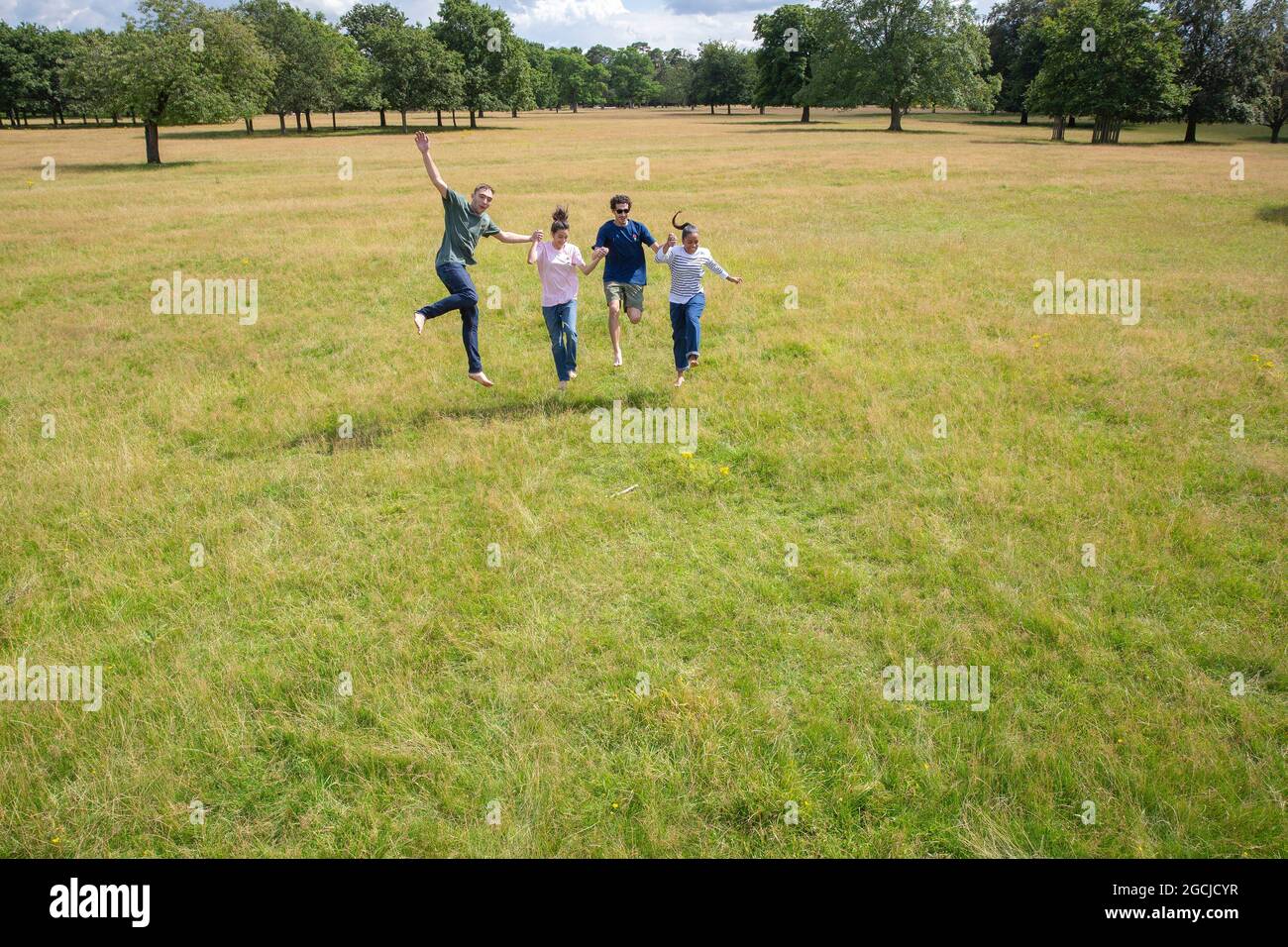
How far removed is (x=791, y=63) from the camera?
98438 millimetres

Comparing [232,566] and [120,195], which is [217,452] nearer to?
[232,566]

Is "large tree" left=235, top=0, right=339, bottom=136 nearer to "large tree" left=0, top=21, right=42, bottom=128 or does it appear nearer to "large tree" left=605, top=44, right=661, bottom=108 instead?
"large tree" left=0, top=21, right=42, bottom=128

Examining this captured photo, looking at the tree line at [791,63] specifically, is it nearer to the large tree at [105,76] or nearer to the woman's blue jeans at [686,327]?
the large tree at [105,76]

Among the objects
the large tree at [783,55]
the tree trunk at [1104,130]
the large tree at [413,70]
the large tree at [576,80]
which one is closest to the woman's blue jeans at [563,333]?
the tree trunk at [1104,130]

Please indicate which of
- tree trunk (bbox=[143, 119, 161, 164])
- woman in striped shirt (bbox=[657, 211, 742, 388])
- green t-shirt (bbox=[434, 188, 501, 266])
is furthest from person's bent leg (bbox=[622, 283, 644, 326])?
tree trunk (bbox=[143, 119, 161, 164])

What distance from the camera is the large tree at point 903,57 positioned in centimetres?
7525

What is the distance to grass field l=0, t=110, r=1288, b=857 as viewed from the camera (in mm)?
4539

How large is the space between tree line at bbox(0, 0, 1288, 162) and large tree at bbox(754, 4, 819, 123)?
27cm

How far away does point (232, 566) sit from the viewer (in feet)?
23.3

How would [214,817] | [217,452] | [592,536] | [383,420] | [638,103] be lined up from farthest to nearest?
[638,103], [383,420], [217,452], [592,536], [214,817]

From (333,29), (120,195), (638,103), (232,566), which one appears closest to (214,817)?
(232,566)

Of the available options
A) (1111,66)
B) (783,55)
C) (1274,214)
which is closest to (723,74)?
(783,55)

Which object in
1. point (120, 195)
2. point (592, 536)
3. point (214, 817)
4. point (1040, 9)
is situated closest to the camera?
point (214, 817)

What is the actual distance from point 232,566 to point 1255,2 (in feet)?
317
